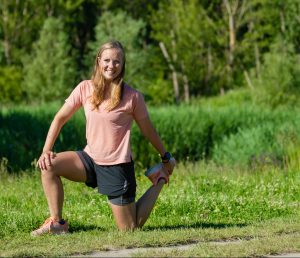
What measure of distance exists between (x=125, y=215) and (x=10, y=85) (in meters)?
30.4

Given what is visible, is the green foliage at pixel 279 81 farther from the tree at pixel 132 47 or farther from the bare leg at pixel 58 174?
the bare leg at pixel 58 174

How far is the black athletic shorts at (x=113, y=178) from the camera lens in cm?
741

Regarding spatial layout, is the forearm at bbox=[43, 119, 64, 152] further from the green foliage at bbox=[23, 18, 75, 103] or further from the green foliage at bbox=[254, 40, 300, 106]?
the green foliage at bbox=[23, 18, 75, 103]

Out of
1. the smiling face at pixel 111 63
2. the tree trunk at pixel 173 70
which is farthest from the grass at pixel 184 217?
the tree trunk at pixel 173 70

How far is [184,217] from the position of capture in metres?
8.74

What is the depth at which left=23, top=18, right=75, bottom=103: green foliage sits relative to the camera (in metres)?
36.5

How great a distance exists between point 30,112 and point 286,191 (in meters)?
12.5

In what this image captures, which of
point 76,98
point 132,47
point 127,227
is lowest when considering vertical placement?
point 132,47

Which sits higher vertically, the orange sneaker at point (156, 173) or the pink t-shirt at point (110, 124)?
the pink t-shirt at point (110, 124)

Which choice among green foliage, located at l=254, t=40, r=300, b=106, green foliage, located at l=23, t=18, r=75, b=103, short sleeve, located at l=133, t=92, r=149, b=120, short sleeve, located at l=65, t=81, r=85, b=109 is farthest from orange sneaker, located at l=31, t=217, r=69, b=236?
green foliage, located at l=23, t=18, r=75, b=103

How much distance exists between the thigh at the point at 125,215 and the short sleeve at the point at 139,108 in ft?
2.54

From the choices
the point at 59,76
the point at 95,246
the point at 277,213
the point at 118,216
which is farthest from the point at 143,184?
the point at 59,76

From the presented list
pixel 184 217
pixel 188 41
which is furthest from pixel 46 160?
pixel 188 41

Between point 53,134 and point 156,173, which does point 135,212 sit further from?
point 53,134
